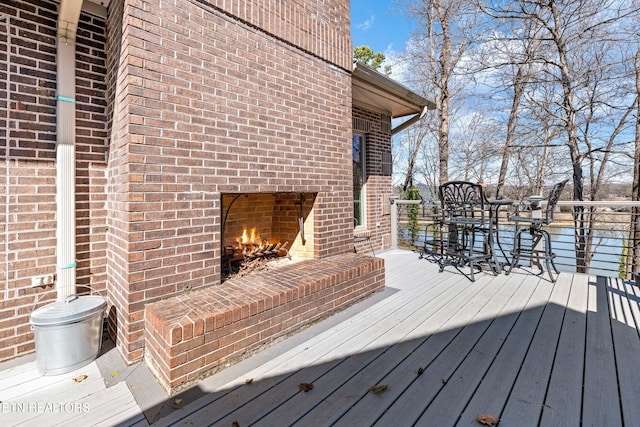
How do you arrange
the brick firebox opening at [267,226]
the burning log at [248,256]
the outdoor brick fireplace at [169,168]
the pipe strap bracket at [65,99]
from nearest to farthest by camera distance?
the outdoor brick fireplace at [169,168] < the pipe strap bracket at [65,99] < the burning log at [248,256] < the brick firebox opening at [267,226]

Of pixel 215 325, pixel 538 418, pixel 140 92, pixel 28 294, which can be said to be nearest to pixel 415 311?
pixel 538 418

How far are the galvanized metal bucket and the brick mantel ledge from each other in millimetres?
404

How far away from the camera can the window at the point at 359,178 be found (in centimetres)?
573

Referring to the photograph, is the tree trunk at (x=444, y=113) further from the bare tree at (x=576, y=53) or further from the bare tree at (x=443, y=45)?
the bare tree at (x=576, y=53)

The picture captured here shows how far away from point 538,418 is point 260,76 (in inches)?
127

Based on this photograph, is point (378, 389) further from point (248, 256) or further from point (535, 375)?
point (248, 256)

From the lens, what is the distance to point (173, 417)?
1687 millimetres

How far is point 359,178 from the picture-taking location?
5805 mm

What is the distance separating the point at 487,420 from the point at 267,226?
3136mm

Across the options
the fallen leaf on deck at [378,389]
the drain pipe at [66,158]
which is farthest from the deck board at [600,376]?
the drain pipe at [66,158]

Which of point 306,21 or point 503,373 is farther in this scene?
point 306,21

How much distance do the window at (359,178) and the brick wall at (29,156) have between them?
13.5 ft

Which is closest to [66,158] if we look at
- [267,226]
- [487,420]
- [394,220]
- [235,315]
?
[235,315]

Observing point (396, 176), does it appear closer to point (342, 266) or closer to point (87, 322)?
point (342, 266)
